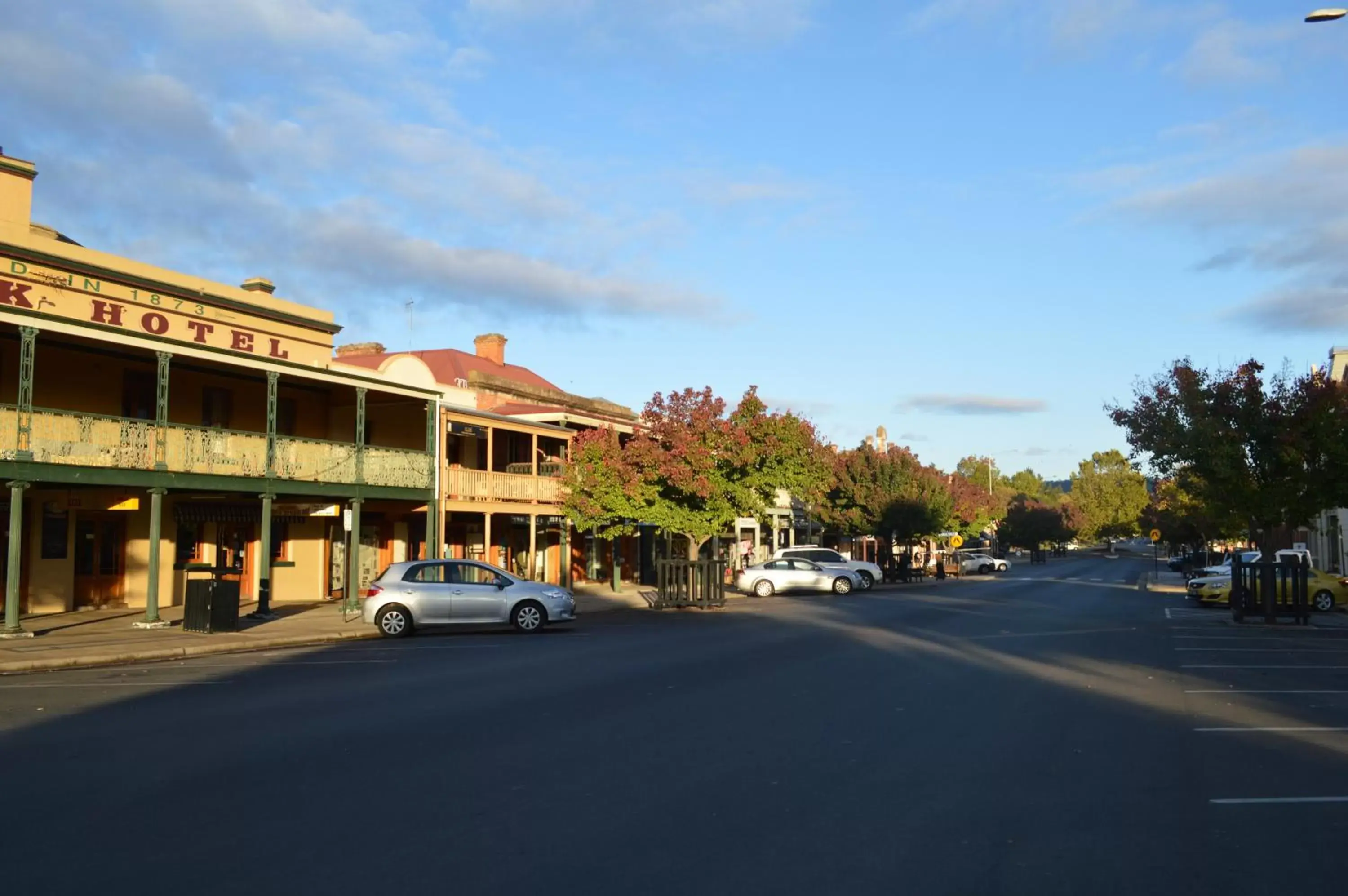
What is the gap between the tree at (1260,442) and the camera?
79.8ft

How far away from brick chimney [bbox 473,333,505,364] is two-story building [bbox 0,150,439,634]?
51.4 feet

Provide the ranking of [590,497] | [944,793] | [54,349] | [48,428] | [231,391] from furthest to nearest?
[590,497] < [231,391] < [54,349] < [48,428] < [944,793]

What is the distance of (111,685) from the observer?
14.4m

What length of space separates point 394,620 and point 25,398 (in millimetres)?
7911

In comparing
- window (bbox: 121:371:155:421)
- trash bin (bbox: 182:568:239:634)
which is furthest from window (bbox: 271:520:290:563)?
trash bin (bbox: 182:568:239:634)

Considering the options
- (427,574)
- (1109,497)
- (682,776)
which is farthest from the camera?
(1109,497)

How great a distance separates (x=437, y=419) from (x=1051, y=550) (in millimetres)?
122187

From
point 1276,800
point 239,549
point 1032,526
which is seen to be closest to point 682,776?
point 1276,800

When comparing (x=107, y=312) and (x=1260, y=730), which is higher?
(x=107, y=312)

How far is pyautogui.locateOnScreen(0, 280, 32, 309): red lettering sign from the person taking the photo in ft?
74.8

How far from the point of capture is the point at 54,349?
2459 centimetres

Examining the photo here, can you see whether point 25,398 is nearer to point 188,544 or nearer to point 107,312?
point 107,312

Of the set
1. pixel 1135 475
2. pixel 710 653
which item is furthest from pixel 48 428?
pixel 1135 475

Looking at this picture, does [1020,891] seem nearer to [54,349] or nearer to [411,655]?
[411,655]
